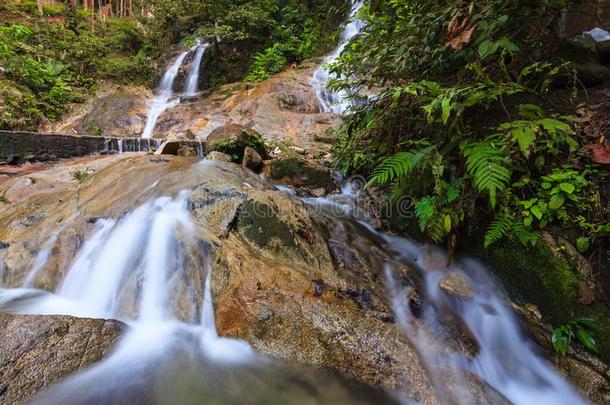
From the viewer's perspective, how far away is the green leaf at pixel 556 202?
92.9 inches

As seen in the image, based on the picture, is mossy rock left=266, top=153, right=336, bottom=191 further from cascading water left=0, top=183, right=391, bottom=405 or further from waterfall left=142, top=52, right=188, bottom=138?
waterfall left=142, top=52, right=188, bottom=138

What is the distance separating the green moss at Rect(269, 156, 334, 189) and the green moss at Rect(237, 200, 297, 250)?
239cm

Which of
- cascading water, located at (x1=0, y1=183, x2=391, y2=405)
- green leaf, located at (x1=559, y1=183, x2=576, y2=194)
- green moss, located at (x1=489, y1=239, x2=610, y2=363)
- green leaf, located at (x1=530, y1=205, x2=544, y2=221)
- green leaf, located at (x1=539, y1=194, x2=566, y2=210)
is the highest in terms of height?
green leaf, located at (x1=559, y1=183, x2=576, y2=194)

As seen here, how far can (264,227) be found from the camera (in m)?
2.99

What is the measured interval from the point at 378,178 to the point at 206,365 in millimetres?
1839

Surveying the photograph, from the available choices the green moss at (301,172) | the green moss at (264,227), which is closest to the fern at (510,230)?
the green moss at (264,227)

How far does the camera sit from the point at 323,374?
77.0 inches

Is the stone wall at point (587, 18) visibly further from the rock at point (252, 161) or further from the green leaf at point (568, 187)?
the rock at point (252, 161)

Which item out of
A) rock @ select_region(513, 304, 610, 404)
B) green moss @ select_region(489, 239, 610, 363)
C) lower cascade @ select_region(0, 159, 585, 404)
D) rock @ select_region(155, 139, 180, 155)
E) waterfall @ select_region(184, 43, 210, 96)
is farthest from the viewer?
waterfall @ select_region(184, 43, 210, 96)

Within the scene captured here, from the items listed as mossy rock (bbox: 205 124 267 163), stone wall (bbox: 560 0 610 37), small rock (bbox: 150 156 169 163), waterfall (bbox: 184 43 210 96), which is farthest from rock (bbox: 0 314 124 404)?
waterfall (bbox: 184 43 210 96)

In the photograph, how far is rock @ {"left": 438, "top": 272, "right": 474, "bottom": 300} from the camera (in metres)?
2.66

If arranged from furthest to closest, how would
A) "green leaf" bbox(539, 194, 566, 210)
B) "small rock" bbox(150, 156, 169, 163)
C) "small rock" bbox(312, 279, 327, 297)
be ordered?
"small rock" bbox(150, 156, 169, 163)
"small rock" bbox(312, 279, 327, 297)
"green leaf" bbox(539, 194, 566, 210)

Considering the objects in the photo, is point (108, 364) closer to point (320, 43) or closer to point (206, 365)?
point (206, 365)

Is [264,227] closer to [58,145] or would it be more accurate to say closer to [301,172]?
[301,172]
